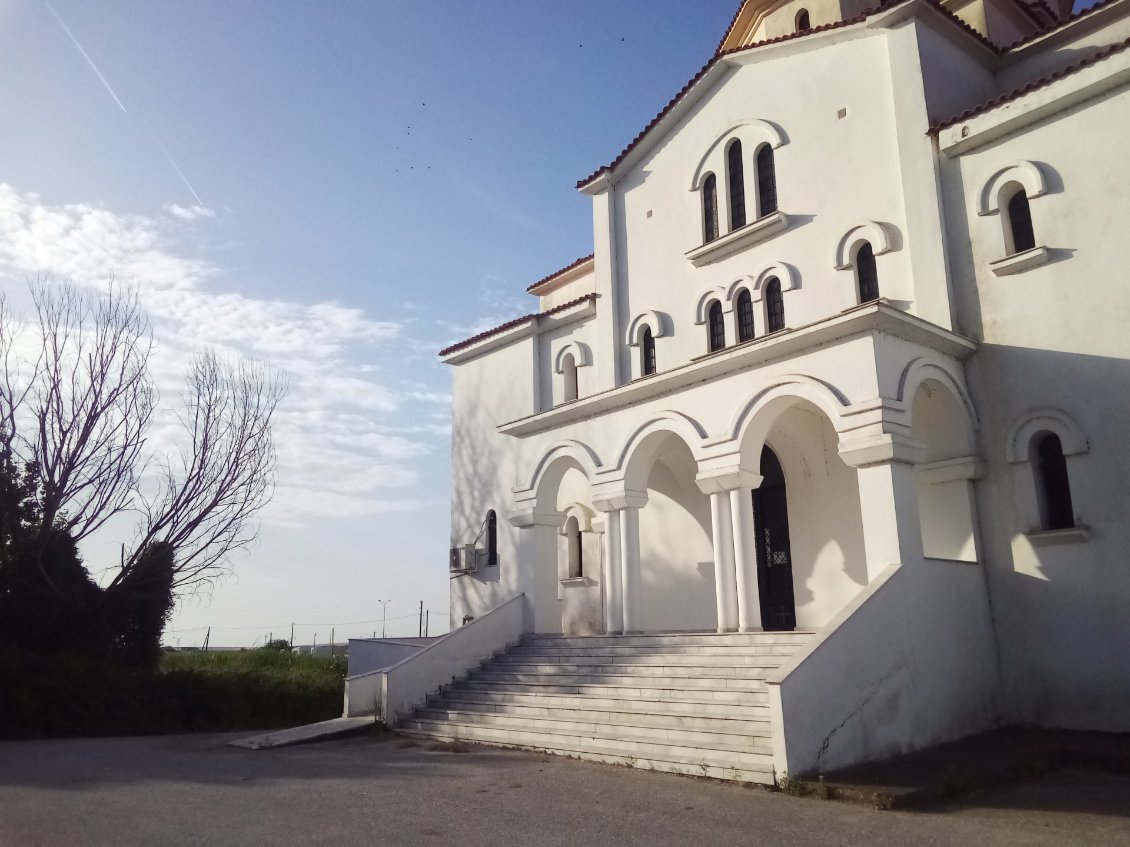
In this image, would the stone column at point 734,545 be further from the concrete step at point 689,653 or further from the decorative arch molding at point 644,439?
the decorative arch molding at point 644,439

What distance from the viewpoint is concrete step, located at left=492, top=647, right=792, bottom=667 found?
1088 centimetres

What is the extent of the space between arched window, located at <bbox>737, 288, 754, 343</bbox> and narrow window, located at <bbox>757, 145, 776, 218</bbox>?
1373 mm

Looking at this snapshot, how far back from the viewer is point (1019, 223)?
1253cm

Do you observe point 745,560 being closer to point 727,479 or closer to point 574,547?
point 727,479

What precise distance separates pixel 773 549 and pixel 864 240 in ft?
17.0

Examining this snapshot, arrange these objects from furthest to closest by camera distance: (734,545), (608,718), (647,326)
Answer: (647,326)
(734,545)
(608,718)

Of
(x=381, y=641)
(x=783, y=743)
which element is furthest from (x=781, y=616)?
(x=381, y=641)

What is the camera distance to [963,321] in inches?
496

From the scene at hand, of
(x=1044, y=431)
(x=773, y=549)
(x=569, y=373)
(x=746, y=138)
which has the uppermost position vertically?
(x=746, y=138)

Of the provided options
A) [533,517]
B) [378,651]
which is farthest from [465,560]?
[533,517]

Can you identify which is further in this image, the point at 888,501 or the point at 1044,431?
the point at 1044,431

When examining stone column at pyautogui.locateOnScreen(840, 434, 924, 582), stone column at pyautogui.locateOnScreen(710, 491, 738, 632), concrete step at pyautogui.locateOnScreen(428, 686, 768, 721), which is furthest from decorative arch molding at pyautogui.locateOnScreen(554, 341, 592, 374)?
stone column at pyautogui.locateOnScreen(840, 434, 924, 582)

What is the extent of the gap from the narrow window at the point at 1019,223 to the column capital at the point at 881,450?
3508 mm

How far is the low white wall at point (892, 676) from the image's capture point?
8.75 metres
